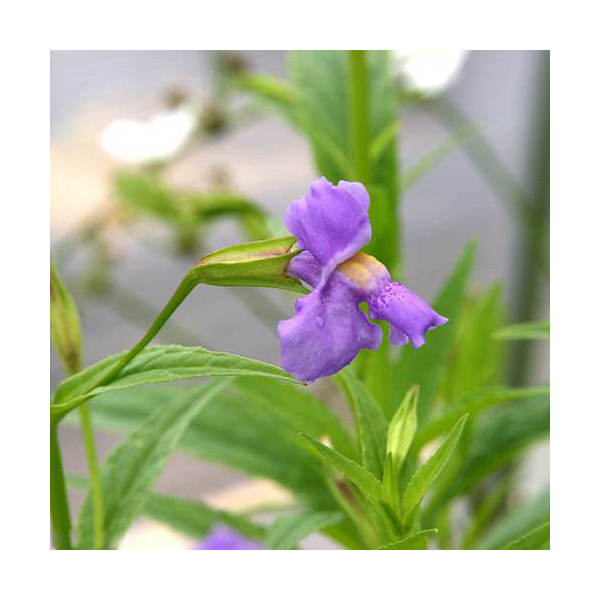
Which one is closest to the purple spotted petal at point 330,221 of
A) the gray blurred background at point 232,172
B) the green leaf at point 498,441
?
the green leaf at point 498,441

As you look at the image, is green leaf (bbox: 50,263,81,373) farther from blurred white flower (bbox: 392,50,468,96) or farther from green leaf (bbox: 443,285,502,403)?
blurred white flower (bbox: 392,50,468,96)

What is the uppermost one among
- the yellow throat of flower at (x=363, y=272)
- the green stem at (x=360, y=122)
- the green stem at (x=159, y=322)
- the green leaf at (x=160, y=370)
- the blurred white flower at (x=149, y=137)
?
the blurred white flower at (x=149, y=137)

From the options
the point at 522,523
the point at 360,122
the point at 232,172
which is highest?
the point at 232,172

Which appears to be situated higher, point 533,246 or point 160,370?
point 533,246

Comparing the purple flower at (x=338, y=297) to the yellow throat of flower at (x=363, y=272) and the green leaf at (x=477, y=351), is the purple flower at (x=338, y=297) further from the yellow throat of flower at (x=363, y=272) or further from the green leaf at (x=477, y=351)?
the green leaf at (x=477, y=351)

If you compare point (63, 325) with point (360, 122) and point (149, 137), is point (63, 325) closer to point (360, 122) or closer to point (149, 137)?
point (360, 122)

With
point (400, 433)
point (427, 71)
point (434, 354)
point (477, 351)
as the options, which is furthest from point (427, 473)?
point (427, 71)
